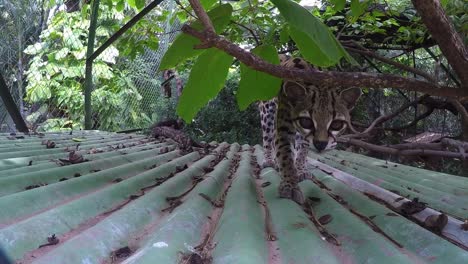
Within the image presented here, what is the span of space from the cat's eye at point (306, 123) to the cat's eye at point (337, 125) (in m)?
0.12

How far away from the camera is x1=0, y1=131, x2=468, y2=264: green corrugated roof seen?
1.41 m

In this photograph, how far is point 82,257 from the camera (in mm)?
1313

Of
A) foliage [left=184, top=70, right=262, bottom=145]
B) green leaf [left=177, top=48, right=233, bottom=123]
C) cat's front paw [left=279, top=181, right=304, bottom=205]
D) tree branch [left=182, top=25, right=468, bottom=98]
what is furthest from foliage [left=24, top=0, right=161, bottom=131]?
tree branch [left=182, top=25, right=468, bottom=98]

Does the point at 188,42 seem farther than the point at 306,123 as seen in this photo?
No

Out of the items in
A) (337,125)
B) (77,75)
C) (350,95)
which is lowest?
(337,125)

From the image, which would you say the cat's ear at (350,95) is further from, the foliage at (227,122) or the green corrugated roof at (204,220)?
the foliage at (227,122)

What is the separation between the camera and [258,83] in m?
1.89

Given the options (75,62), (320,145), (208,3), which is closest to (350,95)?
(320,145)

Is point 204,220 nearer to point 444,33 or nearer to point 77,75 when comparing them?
point 444,33

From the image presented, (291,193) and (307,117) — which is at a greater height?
(307,117)

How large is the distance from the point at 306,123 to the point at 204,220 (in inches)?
48.8

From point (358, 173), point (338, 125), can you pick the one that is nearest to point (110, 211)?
point (338, 125)

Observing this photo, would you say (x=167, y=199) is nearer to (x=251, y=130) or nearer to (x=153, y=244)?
(x=153, y=244)

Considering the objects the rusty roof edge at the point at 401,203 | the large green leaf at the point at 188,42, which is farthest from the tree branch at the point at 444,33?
the large green leaf at the point at 188,42
